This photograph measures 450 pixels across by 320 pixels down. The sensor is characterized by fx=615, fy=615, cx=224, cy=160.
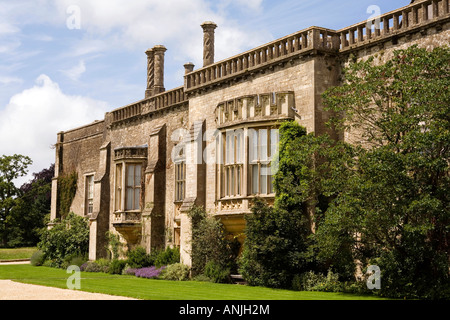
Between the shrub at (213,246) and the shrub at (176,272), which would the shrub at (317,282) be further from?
the shrub at (176,272)

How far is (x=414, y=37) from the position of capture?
A: 701 inches

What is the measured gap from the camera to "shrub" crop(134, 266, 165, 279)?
24455 mm

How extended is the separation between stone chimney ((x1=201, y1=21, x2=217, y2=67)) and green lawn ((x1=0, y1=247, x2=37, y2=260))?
24526mm

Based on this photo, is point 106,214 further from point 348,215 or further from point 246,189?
point 348,215

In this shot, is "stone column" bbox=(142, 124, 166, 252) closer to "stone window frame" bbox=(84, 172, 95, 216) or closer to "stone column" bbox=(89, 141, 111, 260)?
"stone column" bbox=(89, 141, 111, 260)

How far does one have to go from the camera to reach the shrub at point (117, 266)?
27.5m

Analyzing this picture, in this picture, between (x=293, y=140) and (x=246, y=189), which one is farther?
(x=246, y=189)

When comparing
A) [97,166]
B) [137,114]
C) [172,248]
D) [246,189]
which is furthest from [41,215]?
[246,189]

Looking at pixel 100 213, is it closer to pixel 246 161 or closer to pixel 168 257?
pixel 168 257

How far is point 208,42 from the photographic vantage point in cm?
2667

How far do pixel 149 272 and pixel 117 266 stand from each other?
315 centimetres

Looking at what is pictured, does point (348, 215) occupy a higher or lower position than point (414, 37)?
lower
